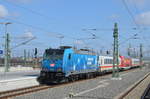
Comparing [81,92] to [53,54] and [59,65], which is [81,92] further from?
[53,54]

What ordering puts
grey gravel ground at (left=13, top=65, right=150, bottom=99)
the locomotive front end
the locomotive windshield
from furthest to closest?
the locomotive windshield
the locomotive front end
grey gravel ground at (left=13, top=65, right=150, bottom=99)

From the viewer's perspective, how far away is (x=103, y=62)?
40.6 m

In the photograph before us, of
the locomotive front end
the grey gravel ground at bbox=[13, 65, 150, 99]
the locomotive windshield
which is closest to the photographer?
the grey gravel ground at bbox=[13, 65, 150, 99]

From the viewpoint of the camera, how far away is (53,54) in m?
24.8

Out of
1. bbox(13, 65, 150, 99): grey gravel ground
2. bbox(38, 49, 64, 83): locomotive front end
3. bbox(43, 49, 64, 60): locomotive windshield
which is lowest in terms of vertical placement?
bbox(13, 65, 150, 99): grey gravel ground

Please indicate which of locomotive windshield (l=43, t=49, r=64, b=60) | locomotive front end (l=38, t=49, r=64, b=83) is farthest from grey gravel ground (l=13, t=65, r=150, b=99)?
locomotive windshield (l=43, t=49, r=64, b=60)

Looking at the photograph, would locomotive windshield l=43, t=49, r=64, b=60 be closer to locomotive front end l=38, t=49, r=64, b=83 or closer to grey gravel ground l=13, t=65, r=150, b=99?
locomotive front end l=38, t=49, r=64, b=83

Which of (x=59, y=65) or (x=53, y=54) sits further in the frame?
(x=53, y=54)

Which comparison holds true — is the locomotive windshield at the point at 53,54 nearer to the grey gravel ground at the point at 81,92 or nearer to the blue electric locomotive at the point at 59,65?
the blue electric locomotive at the point at 59,65

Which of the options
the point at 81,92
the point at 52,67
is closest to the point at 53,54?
the point at 52,67

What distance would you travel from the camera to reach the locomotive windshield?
959 inches

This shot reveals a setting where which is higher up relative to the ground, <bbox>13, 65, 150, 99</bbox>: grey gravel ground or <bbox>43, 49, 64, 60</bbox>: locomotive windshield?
<bbox>43, 49, 64, 60</bbox>: locomotive windshield

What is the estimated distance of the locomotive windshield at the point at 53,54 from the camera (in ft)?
79.9

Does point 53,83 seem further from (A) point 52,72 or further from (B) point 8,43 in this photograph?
(B) point 8,43
